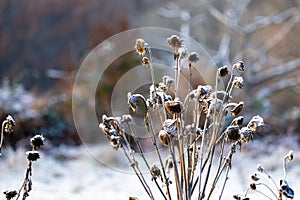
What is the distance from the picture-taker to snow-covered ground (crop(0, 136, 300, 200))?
8.92ft

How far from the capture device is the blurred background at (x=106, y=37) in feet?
15.6

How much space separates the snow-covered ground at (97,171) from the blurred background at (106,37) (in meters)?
0.16

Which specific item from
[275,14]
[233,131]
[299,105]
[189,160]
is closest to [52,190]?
[189,160]

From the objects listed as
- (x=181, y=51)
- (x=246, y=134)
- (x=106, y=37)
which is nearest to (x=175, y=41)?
(x=181, y=51)

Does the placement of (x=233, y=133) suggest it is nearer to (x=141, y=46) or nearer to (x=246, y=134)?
(x=246, y=134)

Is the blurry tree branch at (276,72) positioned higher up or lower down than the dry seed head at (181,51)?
higher up

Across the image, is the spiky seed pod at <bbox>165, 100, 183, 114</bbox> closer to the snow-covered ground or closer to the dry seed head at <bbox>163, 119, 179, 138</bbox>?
the dry seed head at <bbox>163, 119, 179, 138</bbox>

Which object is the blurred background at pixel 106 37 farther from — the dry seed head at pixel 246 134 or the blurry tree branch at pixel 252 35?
the dry seed head at pixel 246 134

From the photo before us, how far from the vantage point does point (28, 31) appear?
7.54 meters

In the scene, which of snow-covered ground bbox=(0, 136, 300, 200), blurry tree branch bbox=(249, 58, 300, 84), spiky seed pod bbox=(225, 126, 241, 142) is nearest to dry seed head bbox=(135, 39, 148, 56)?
spiky seed pod bbox=(225, 126, 241, 142)

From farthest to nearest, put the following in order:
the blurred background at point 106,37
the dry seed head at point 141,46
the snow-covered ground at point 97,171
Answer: the blurred background at point 106,37, the snow-covered ground at point 97,171, the dry seed head at point 141,46

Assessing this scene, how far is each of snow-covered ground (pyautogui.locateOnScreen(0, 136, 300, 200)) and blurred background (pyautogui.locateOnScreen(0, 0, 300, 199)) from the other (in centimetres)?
16

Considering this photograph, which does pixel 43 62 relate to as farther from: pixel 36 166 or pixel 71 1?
pixel 36 166

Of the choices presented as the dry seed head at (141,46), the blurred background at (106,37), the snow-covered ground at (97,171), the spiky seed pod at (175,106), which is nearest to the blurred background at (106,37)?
the blurred background at (106,37)
